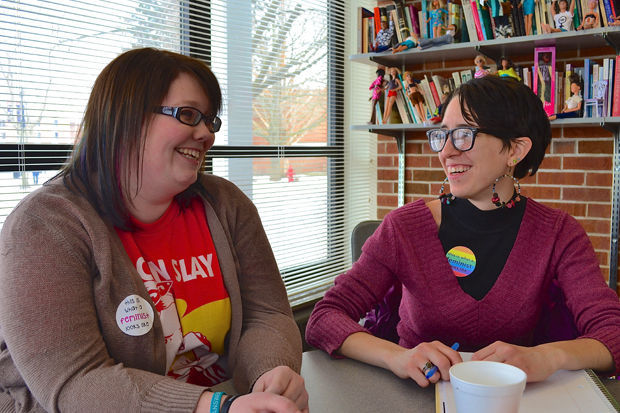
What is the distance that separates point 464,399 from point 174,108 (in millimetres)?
800

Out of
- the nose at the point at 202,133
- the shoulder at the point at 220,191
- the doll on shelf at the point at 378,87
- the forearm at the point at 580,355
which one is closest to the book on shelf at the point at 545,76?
the doll on shelf at the point at 378,87

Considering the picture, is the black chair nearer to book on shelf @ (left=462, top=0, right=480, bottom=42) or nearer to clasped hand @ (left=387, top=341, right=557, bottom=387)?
clasped hand @ (left=387, top=341, right=557, bottom=387)

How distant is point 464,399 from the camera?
0.76 meters

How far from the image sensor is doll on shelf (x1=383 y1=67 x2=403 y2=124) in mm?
2980

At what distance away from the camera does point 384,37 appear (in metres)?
2.93

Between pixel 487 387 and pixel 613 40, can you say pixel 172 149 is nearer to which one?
pixel 487 387

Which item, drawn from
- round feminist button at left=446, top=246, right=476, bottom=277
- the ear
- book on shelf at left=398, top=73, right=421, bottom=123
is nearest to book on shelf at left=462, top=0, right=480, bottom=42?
book on shelf at left=398, top=73, right=421, bottom=123

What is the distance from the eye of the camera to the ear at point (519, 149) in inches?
59.2

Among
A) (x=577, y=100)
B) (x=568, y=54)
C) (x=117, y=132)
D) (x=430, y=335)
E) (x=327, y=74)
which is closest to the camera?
(x=117, y=132)

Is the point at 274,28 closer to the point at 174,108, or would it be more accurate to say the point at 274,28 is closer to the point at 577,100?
the point at 577,100

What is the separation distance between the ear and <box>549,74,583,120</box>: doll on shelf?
112 centimetres

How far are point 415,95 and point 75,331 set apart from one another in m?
2.33

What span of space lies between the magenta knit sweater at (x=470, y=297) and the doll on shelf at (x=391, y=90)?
5.21ft

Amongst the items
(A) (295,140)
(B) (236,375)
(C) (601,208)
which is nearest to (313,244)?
(A) (295,140)
